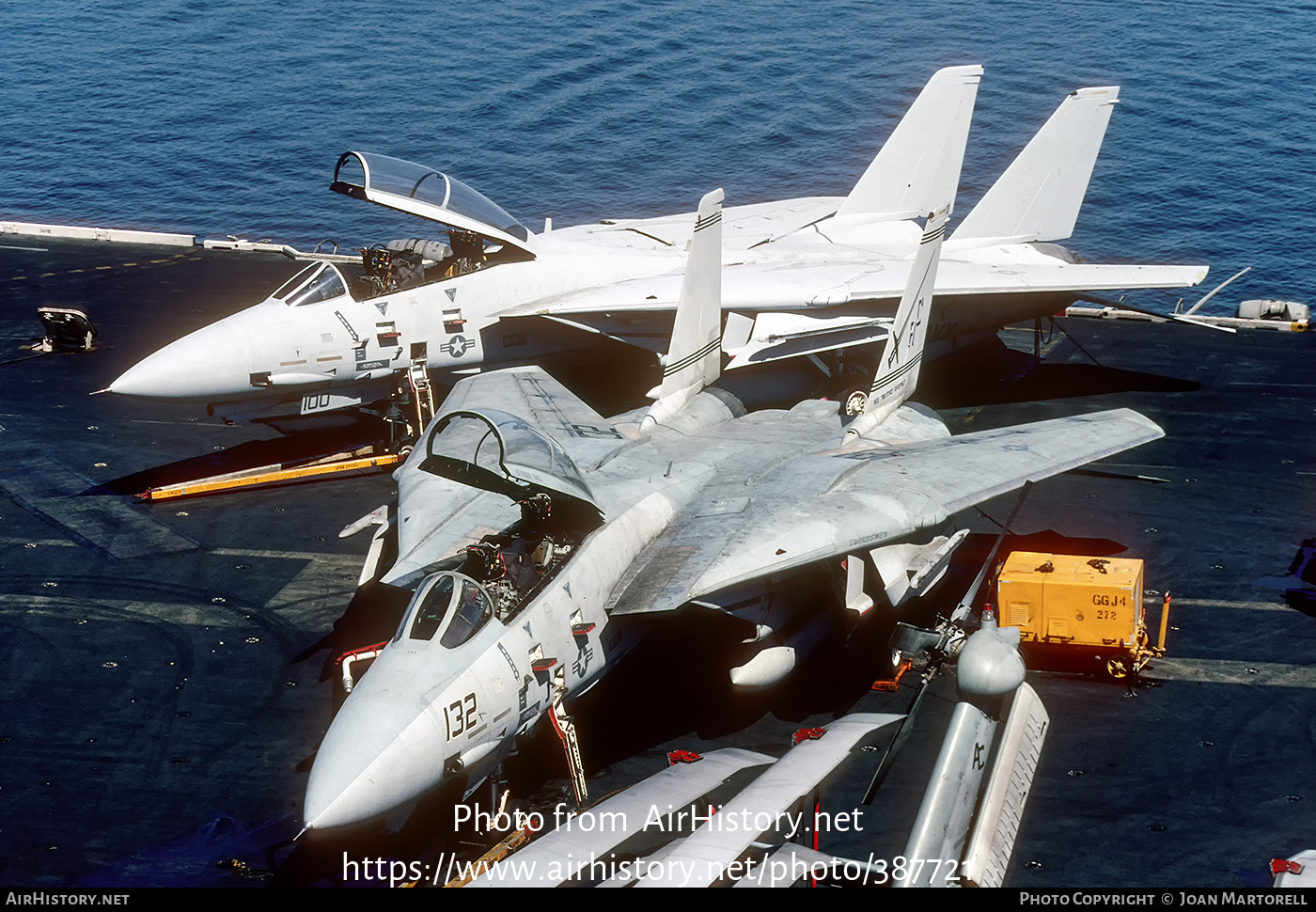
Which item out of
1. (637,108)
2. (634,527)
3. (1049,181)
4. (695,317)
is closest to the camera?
(634,527)

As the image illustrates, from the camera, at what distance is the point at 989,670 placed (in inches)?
499

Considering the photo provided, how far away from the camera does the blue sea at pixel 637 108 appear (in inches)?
2103

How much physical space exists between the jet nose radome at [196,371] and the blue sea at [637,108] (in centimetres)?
2924

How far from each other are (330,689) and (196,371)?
7.60m

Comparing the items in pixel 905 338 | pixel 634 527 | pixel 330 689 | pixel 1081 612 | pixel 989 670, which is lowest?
pixel 330 689

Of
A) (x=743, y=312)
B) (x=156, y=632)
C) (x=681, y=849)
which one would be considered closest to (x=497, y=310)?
(x=743, y=312)

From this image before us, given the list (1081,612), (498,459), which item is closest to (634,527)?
(498,459)

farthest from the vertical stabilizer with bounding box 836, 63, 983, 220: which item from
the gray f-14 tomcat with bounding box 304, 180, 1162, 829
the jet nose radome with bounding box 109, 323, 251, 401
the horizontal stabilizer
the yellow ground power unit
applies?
the jet nose radome with bounding box 109, 323, 251, 401

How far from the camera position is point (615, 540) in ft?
55.1

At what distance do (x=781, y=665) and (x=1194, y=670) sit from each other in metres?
6.31

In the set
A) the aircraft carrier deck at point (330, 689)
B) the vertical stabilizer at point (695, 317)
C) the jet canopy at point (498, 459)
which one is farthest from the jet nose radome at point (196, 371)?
the jet canopy at point (498, 459)

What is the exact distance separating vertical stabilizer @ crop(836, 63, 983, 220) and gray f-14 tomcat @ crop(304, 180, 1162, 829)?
31.5 ft

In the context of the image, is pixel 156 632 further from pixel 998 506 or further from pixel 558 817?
pixel 998 506

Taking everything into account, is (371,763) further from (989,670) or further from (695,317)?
(695,317)
